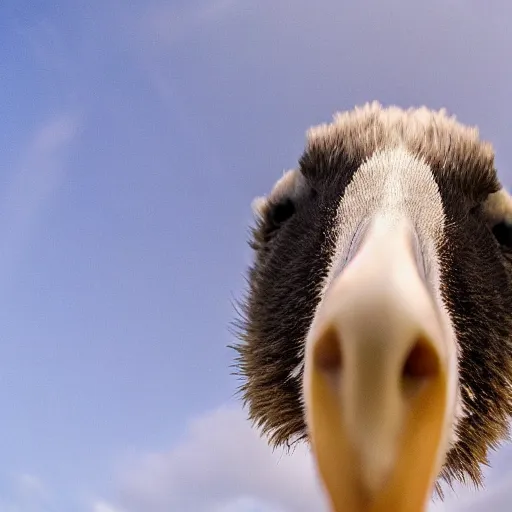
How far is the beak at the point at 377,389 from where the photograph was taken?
1392mm

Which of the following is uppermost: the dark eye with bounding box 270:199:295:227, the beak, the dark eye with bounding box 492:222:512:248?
the dark eye with bounding box 270:199:295:227

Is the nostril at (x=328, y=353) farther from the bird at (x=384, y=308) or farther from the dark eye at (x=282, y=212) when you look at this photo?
the dark eye at (x=282, y=212)

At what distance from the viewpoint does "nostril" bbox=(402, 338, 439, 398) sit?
A: 139cm

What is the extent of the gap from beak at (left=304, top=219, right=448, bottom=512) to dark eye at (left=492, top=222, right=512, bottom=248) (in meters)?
1.63

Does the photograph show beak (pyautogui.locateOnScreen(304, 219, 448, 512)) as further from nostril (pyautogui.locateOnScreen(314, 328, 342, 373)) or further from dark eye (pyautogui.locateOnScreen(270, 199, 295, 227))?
dark eye (pyautogui.locateOnScreen(270, 199, 295, 227))

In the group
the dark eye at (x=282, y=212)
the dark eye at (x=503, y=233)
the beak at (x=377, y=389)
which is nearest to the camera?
the beak at (x=377, y=389)

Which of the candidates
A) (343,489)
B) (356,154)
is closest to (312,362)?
(343,489)

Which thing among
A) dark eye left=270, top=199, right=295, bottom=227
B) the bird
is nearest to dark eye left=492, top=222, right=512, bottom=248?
the bird

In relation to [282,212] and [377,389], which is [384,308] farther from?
[282,212]

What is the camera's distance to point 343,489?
148cm

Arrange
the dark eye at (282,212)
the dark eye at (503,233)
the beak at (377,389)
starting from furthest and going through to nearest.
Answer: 1. the dark eye at (282,212)
2. the dark eye at (503,233)
3. the beak at (377,389)

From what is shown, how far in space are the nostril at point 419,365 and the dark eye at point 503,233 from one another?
1.75 m

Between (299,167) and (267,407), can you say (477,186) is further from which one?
(267,407)

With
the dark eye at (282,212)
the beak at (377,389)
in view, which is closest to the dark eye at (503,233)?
the dark eye at (282,212)
